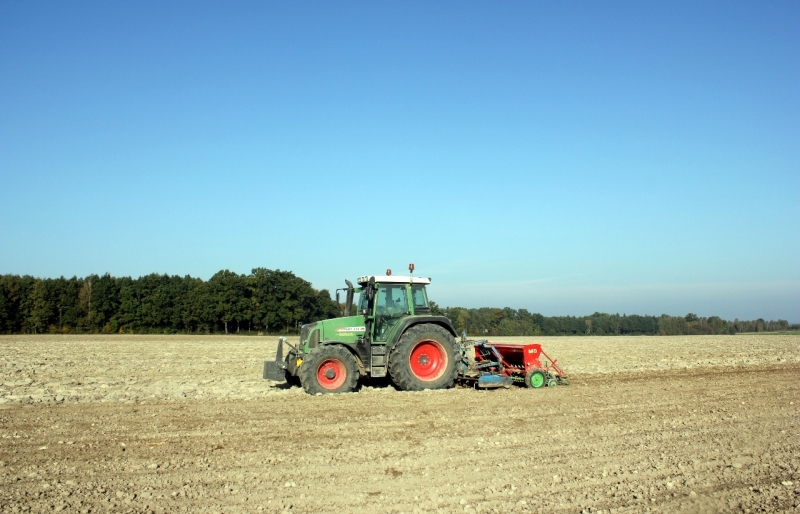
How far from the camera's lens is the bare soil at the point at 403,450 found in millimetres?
5102

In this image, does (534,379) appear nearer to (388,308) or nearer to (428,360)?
(428,360)

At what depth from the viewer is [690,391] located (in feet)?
37.8

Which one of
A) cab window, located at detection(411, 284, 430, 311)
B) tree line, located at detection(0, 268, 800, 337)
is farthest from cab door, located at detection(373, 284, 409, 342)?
tree line, located at detection(0, 268, 800, 337)

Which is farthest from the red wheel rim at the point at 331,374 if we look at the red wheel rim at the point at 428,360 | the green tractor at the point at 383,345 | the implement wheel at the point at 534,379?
the implement wheel at the point at 534,379

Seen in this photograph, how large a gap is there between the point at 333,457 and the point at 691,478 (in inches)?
140

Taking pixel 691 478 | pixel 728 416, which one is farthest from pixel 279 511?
pixel 728 416

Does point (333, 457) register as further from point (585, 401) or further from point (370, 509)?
point (585, 401)

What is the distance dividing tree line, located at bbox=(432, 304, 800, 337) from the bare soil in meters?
43.7

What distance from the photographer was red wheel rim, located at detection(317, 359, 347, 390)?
11148 mm

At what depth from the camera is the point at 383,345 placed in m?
11.7

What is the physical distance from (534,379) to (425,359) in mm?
2281

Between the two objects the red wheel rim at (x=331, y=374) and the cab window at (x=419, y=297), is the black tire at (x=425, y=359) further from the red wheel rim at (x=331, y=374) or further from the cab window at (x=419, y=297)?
the red wheel rim at (x=331, y=374)

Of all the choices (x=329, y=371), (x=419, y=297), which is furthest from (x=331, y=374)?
(x=419, y=297)

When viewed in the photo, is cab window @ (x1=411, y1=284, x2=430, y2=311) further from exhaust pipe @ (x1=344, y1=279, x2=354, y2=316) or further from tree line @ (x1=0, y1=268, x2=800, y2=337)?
tree line @ (x1=0, y1=268, x2=800, y2=337)
